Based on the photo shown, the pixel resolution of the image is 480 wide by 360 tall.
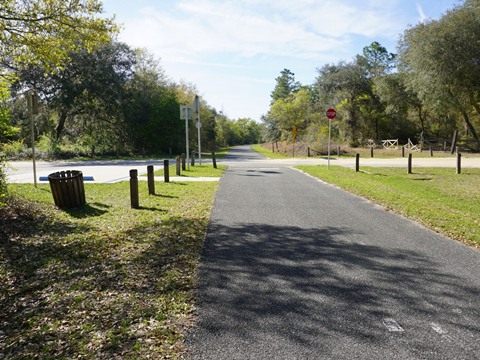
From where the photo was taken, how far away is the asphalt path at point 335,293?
2.93 m

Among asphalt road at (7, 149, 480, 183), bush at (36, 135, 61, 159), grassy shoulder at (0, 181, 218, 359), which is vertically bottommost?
grassy shoulder at (0, 181, 218, 359)

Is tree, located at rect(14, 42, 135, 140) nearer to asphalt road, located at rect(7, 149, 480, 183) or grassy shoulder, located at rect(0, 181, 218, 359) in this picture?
asphalt road, located at rect(7, 149, 480, 183)

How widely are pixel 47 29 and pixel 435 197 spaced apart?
1118 centimetres

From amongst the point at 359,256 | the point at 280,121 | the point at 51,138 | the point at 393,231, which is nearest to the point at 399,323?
the point at 359,256

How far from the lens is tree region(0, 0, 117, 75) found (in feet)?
26.7

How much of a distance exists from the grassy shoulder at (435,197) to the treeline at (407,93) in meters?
18.2

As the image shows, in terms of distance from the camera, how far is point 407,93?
142ft

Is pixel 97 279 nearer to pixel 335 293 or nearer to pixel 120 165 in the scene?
pixel 335 293

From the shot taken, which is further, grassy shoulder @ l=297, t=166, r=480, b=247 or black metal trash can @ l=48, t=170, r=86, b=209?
→ black metal trash can @ l=48, t=170, r=86, b=209

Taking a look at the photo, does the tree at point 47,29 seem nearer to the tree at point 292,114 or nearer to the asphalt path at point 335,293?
the asphalt path at point 335,293

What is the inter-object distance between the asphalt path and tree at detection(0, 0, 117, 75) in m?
5.81

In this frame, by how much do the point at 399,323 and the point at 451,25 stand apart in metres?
34.9

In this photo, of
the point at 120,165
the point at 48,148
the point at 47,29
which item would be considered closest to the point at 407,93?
the point at 120,165

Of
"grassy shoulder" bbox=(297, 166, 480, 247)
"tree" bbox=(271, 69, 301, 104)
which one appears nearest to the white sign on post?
"grassy shoulder" bbox=(297, 166, 480, 247)
